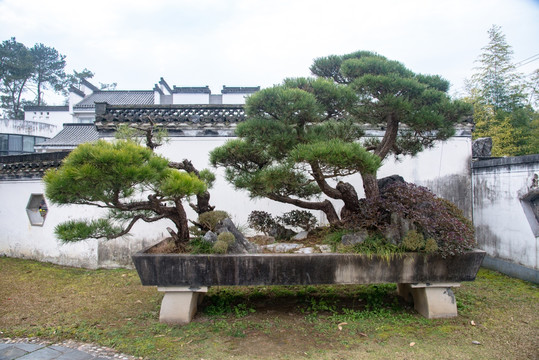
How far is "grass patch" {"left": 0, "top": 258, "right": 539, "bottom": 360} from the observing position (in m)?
2.50

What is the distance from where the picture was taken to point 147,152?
2.62 meters

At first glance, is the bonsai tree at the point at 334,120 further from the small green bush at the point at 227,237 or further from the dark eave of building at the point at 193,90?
the dark eave of building at the point at 193,90

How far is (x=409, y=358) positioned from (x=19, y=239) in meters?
5.99

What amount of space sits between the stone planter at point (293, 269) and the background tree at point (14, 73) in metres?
18.5

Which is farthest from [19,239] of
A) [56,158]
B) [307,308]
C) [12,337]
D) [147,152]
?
[307,308]

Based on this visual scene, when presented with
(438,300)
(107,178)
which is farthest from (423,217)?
(107,178)

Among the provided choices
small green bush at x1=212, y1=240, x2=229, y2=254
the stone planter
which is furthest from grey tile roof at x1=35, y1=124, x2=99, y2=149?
small green bush at x1=212, y1=240, x2=229, y2=254

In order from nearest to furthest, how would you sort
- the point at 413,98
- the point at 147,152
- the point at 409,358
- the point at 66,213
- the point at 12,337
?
1. the point at 409,358
2. the point at 147,152
3. the point at 12,337
4. the point at 413,98
5. the point at 66,213

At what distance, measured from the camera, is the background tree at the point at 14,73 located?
655 inches

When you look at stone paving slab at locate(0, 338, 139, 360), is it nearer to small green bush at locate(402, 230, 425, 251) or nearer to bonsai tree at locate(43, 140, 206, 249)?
bonsai tree at locate(43, 140, 206, 249)

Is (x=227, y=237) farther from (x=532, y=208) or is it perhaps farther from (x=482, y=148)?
(x=482, y=148)

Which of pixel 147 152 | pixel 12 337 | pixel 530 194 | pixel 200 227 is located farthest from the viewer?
pixel 530 194

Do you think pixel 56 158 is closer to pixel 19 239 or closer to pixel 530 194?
pixel 19 239

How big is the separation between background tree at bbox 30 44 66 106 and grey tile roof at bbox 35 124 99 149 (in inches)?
456
